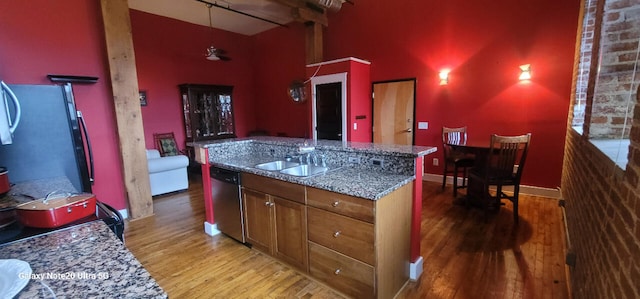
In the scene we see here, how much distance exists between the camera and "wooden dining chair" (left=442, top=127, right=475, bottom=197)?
3.99 metres

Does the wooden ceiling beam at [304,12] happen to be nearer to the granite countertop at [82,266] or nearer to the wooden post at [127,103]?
the wooden post at [127,103]

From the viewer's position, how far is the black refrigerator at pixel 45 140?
82.0 inches

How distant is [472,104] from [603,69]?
8.65 ft

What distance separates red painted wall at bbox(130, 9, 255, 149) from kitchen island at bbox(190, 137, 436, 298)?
4047 mm

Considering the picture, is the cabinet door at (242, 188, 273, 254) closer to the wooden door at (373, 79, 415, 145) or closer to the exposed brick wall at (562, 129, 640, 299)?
the exposed brick wall at (562, 129, 640, 299)

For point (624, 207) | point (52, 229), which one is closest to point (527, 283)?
point (624, 207)

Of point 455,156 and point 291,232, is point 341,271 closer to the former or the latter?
point 291,232

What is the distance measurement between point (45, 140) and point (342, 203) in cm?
243

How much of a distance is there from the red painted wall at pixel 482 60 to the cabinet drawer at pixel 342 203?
3.51 meters

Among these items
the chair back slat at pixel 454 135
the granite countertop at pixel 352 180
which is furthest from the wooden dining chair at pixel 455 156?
the granite countertop at pixel 352 180

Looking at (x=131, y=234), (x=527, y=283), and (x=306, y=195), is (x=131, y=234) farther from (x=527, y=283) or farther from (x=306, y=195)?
(x=527, y=283)

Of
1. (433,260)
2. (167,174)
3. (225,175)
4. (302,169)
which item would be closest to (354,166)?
(302,169)

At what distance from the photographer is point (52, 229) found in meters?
1.12

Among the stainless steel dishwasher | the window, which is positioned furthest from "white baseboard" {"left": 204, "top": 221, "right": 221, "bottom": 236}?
the window
